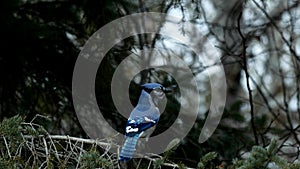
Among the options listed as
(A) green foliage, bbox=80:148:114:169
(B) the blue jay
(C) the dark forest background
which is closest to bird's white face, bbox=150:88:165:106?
(B) the blue jay

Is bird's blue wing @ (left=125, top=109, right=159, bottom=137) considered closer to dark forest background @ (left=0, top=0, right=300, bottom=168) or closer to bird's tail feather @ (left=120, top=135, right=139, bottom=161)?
bird's tail feather @ (left=120, top=135, right=139, bottom=161)

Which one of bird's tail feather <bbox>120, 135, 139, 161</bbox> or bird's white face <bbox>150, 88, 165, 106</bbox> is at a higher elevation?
bird's white face <bbox>150, 88, 165, 106</bbox>

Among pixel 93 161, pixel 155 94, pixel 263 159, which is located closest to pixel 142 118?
pixel 155 94

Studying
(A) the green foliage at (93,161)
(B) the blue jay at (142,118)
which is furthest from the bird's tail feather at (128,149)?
(A) the green foliage at (93,161)

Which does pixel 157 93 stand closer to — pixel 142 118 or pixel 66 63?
pixel 142 118

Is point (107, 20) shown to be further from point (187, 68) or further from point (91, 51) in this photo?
point (187, 68)

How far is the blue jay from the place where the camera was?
112 inches

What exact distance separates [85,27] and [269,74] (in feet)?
16.7

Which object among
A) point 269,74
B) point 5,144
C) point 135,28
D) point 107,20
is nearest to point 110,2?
point 107,20

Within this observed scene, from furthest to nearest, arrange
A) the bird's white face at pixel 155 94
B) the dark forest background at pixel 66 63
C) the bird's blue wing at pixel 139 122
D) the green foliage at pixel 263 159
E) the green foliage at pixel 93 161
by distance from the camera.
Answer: the dark forest background at pixel 66 63 → the bird's white face at pixel 155 94 → the bird's blue wing at pixel 139 122 → the green foliage at pixel 93 161 → the green foliage at pixel 263 159

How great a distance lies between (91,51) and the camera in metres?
4.30

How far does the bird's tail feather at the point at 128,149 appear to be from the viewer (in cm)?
281

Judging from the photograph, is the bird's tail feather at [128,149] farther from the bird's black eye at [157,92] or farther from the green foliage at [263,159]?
the green foliage at [263,159]

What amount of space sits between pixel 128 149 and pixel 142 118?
0.28m
